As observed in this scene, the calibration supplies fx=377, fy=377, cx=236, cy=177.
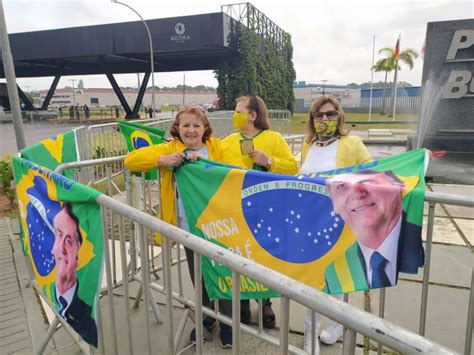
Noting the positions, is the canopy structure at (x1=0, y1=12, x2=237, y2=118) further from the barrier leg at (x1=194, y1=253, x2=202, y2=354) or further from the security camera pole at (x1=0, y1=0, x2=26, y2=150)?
the barrier leg at (x1=194, y1=253, x2=202, y2=354)

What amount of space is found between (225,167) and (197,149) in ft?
1.74

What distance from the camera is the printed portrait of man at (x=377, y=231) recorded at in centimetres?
205

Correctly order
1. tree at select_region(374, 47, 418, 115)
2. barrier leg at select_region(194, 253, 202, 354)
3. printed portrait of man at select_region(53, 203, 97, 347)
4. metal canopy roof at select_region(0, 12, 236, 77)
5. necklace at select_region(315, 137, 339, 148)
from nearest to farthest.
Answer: barrier leg at select_region(194, 253, 202, 354) < printed portrait of man at select_region(53, 203, 97, 347) < necklace at select_region(315, 137, 339, 148) < metal canopy roof at select_region(0, 12, 236, 77) < tree at select_region(374, 47, 418, 115)

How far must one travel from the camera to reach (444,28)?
35.4 feet

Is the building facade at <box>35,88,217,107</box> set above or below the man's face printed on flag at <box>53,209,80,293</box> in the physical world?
above

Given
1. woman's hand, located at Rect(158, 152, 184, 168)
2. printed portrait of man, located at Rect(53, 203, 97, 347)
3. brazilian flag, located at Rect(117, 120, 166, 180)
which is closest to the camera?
printed portrait of man, located at Rect(53, 203, 97, 347)

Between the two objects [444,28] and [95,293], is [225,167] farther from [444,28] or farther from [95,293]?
[444,28]

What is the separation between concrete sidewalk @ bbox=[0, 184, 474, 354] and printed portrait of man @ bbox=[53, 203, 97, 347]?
0.72m

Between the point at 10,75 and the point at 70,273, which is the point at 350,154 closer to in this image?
the point at 70,273

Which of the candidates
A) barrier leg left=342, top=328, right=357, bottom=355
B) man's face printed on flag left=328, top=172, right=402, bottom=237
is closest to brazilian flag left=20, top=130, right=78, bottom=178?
man's face printed on flag left=328, top=172, right=402, bottom=237

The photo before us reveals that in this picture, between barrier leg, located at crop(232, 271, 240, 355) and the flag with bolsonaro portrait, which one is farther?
the flag with bolsonaro portrait

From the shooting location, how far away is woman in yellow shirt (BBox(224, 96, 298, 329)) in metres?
2.92

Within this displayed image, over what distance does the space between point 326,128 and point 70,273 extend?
2035mm

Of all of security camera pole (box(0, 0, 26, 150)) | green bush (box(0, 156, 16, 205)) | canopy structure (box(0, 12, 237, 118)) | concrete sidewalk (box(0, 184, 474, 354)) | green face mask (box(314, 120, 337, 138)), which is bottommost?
concrete sidewalk (box(0, 184, 474, 354))
